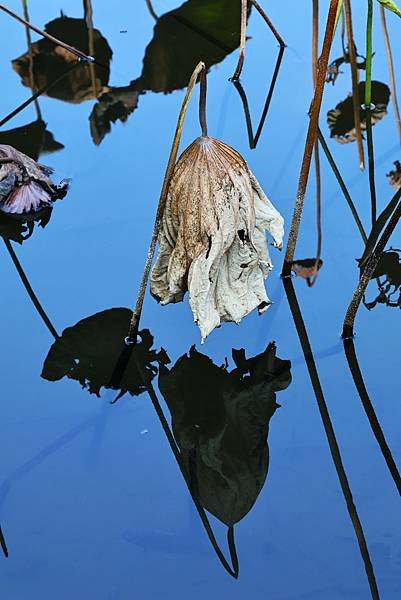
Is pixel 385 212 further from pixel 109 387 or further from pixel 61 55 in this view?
pixel 61 55

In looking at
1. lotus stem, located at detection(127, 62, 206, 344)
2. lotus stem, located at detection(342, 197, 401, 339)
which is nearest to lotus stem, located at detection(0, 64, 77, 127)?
lotus stem, located at detection(127, 62, 206, 344)

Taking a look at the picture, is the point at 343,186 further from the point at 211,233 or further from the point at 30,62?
the point at 30,62

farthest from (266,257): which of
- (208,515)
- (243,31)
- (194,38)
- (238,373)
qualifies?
(194,38)

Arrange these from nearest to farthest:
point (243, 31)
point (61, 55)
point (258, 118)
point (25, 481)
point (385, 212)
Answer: point (25, 481)
point (385, 212)
point (243, 31)
point (258, 118)
point (61, 55)

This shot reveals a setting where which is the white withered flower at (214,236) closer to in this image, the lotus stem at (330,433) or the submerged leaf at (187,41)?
the lotus stem at (330,433)

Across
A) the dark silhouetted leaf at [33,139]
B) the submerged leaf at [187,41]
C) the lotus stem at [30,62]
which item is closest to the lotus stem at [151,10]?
the submerged leaf at [187,41]

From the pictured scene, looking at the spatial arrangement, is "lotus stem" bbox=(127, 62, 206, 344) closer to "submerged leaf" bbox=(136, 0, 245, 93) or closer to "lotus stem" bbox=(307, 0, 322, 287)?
"lotus stem" bbox=(307, 0, 322, 287)

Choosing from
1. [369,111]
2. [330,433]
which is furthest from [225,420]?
[369,111]
